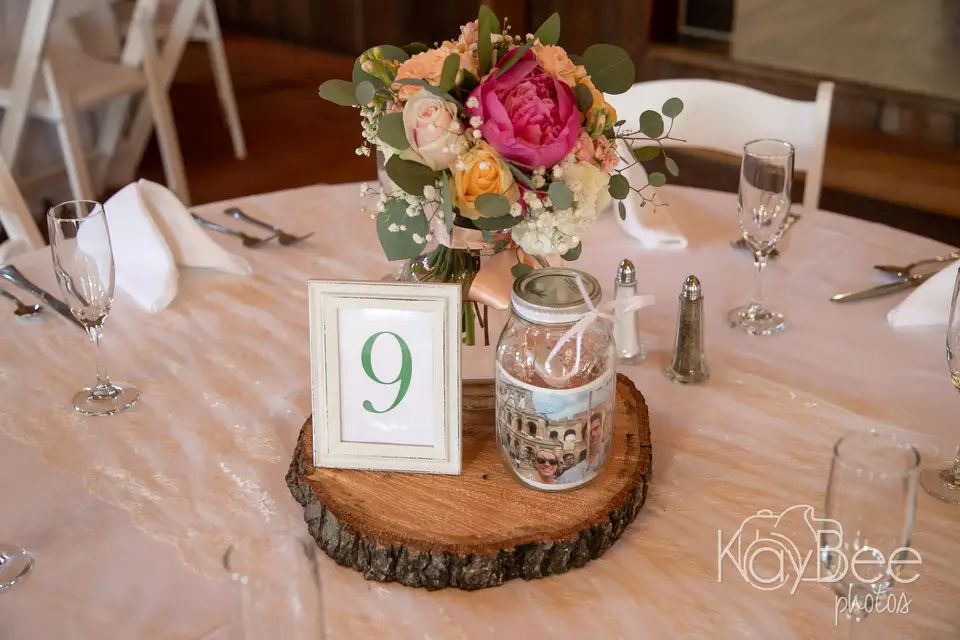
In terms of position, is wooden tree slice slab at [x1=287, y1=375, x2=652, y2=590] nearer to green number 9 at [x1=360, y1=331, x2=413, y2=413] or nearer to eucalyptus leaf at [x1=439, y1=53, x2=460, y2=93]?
green number 9 at [x1=360, y1=331, x2=413, y2=413]

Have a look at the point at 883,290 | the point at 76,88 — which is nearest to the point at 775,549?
the point at 883,290

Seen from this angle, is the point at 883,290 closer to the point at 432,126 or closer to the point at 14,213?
the point at 432,126

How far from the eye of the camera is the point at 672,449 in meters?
0.98

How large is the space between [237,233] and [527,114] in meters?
0.81

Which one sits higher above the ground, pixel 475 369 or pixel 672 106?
pixel 672 106

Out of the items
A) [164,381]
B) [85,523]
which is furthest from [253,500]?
[164,381]

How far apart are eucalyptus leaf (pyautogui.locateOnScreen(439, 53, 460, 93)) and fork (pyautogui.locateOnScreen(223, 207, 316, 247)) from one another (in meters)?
0.70

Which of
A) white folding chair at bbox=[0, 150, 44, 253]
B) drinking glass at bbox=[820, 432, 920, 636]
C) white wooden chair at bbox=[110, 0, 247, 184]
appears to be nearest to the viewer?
drinking glass at bbox=[820, 432, 920, 636]

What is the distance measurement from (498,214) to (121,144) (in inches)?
126

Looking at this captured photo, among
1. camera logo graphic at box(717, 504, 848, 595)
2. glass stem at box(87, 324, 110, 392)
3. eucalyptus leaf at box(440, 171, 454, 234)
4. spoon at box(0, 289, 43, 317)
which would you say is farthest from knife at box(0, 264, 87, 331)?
camera logo graphic at box(717, 504, 848, 595)

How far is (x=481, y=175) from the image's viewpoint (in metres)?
0.79

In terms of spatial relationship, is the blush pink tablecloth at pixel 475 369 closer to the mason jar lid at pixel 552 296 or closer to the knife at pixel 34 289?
the knife at pixel 34 289

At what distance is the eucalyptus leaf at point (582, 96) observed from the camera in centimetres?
83

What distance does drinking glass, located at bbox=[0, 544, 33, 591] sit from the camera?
813mm
